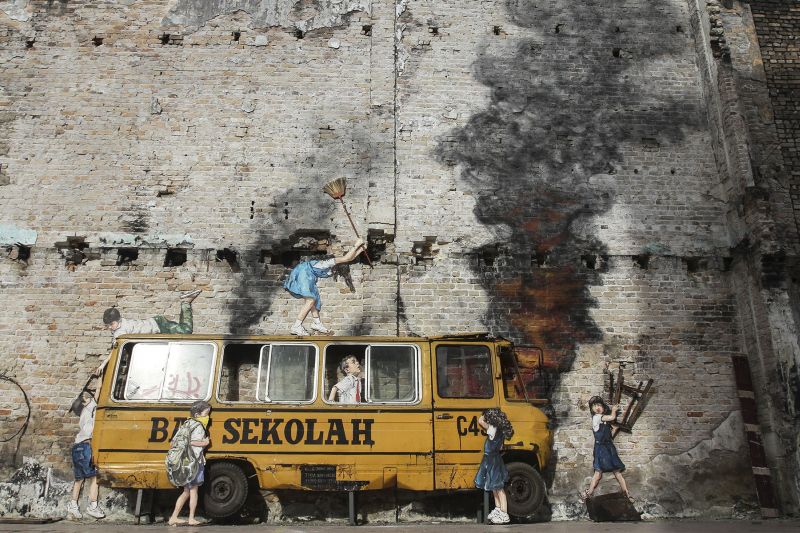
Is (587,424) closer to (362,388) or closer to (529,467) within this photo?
(529,467)

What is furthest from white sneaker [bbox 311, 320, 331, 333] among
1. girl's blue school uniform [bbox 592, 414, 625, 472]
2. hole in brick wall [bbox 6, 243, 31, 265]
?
hole in brick wall [bbox 6, 243, 31, 265]

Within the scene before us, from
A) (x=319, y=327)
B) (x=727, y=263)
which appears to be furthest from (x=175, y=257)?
(x=727, y=263)

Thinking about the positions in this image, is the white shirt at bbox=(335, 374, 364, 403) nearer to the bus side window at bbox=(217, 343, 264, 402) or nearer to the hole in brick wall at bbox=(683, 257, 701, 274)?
the bus side window at bbox=(217, 343, 264, 402)

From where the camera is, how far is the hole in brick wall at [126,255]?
853 centimetres

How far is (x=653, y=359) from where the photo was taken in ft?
27.3

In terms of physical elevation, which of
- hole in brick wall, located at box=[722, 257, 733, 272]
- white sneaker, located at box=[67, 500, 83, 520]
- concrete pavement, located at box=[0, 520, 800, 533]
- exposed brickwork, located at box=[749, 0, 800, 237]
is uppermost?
exposed brickwork, located at box=[749, 0, 800, 237]

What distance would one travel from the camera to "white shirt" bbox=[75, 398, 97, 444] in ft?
24.6

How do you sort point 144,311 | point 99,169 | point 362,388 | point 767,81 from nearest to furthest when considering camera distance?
point 362,388 < point 144,311 < point 99,169 < point 767,81

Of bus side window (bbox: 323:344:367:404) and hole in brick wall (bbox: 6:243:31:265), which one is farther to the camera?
A: hole in brick wall (bbox: 6:243:31:265)

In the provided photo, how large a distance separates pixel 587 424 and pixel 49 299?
7.55 metres

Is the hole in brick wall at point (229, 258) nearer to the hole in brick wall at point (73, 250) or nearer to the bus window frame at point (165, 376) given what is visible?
the hole in brick wall at point (73, 250)

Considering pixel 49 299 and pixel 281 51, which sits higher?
pixel 281 51

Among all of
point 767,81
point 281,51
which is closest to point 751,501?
point 767,81

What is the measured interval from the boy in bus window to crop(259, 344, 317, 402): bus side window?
294 mm
